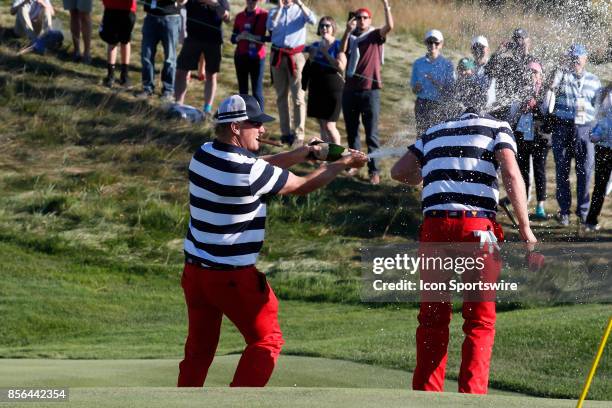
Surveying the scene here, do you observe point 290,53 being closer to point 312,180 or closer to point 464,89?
point 464,89

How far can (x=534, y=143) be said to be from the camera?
14.7 metres

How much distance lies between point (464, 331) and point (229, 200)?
169 centimetres

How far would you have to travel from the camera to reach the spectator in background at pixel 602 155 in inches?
546

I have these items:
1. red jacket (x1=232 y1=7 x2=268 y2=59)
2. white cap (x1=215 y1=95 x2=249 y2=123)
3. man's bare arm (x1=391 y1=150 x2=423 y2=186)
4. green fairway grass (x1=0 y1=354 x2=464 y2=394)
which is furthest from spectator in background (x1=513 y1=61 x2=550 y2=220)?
white cap (x1=215 y1=95 x2=249 y2=123)

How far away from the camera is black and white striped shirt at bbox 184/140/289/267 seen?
7242 mm

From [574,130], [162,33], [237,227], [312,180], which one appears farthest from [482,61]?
[237,227]

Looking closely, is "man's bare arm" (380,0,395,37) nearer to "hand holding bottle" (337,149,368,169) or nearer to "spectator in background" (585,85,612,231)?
"spectator in background" (585,85,612,231)

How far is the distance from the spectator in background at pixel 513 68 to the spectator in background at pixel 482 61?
→ 4.0 inches

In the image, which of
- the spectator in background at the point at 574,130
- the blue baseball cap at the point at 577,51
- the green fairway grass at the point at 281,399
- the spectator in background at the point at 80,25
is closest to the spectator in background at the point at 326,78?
the spectator in background at the point at 574,130

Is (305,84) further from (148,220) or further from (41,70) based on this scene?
(41,70)

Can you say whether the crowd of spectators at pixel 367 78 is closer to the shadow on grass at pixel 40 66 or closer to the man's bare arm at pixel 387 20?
the man's bare arm at pixel 387 20

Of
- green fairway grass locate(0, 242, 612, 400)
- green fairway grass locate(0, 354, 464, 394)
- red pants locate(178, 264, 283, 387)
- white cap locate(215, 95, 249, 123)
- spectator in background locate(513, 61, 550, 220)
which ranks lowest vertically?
green fairway grass locate(0, 242, 612, 400)

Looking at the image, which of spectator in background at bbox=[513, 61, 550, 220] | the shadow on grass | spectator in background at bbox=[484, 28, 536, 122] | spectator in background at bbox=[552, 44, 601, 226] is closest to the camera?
spectator in background at bbox=[484, 28, 536, 122]

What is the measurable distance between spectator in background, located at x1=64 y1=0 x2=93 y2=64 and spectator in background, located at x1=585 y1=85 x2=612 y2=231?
26.0 ft
